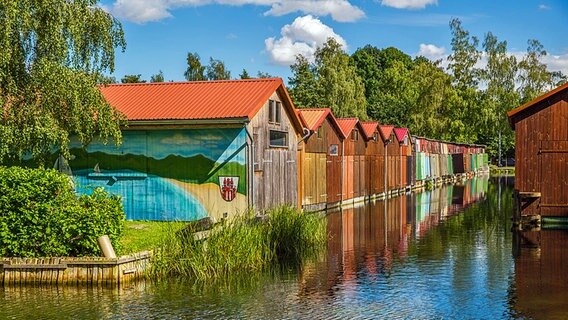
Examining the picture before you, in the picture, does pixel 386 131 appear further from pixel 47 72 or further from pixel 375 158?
pixel 47 72

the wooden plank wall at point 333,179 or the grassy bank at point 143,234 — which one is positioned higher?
the wooden plank wall at point 333,179


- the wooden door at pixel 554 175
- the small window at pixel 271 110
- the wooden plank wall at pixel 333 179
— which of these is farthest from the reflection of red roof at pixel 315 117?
the wooden door at pixel 554 175

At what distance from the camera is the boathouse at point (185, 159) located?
76.4 ft

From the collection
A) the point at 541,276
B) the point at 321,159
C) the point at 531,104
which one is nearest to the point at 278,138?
the point at 321,159

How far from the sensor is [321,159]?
33406 millimetres

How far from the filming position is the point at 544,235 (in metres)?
23.8

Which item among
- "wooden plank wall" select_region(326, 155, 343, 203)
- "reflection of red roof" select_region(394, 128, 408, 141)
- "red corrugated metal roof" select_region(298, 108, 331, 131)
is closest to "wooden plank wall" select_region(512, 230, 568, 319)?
"red corrugated metal roof" select_region(298, 108, 331, 131)

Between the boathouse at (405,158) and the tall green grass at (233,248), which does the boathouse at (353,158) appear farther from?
the tall green grass at (233,248)

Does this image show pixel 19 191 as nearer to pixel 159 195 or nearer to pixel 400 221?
pixel 159 195

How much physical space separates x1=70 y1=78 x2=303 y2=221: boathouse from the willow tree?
4551mm

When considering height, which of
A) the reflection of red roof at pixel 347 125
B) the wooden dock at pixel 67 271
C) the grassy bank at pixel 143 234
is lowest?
the wooden dock at pixel 67 271

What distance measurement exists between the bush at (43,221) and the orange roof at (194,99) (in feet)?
26.2

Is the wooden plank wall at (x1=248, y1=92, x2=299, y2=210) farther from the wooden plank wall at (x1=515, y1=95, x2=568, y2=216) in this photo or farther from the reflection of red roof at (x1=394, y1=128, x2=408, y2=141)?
the reflection of red roof at (x1=394, y1=128, x2=408, y2=141)

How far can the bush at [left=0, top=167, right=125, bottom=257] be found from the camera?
15297 millimetres
